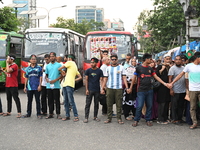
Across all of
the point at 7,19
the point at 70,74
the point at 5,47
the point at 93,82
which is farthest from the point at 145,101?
the point at 7,19

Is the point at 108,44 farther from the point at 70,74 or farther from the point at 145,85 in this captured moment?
the point at 145,85

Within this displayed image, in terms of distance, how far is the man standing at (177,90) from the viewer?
8711 mm

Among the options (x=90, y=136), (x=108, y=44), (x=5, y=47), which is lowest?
(x=90, y=136)

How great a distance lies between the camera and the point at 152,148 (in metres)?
6.24

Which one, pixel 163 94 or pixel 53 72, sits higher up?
pixel 53 72

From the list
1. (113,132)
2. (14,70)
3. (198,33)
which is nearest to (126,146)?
(113,132)

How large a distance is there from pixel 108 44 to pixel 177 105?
7.87m

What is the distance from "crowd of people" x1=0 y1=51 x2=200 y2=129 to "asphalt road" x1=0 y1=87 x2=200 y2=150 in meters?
0.39

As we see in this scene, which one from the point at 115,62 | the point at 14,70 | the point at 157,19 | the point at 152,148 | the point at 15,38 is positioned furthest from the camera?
the point at 157,19

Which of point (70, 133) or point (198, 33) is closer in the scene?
point (70, 133)

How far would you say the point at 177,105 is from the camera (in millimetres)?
8828

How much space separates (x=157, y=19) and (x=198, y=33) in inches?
857

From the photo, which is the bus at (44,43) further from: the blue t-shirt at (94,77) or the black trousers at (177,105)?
the black trousers at (177,105)

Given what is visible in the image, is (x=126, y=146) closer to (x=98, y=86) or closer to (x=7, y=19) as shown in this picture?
(x=98, y=86)
